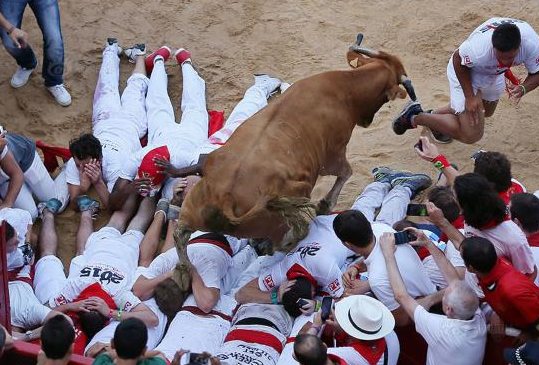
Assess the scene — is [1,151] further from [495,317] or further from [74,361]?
[495,317]

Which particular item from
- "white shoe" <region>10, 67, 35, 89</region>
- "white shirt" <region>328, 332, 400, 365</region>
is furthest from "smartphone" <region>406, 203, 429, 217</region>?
"white shoe" <region>10, 67, 35, 89</region>

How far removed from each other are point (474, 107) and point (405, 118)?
71cm

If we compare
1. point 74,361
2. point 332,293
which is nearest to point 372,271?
point 332,293

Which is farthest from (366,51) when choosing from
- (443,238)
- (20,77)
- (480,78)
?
(20,77)

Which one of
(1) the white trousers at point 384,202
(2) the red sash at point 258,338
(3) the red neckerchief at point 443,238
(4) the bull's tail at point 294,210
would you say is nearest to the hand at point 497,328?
(3) the red neckerchief at point 443,238

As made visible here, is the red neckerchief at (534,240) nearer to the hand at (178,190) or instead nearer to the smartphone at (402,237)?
the smartphone at (402,237)

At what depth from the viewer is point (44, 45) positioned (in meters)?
8.63

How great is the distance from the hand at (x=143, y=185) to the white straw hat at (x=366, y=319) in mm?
2975

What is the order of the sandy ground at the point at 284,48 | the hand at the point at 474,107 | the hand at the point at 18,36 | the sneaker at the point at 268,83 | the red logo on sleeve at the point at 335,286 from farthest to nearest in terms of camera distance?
the sneaker at the point at 268,83
the sandy ground at the point at 284,48
the hand at the point at 18,36
the hand at the point at 474,107
the red logo on sleeve at the point at 335,286

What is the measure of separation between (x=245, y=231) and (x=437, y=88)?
3340 mm

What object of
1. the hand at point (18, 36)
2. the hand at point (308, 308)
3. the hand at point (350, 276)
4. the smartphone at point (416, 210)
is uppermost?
the hand at point (18, 36)

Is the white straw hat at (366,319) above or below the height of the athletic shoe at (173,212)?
above

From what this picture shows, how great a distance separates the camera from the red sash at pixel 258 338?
5.64 meters

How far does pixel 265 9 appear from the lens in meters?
9.84
